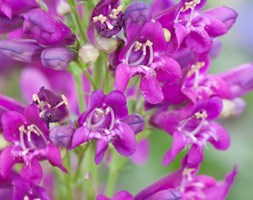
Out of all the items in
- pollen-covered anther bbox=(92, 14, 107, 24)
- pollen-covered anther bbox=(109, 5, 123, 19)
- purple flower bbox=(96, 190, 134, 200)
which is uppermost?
pollen-covered anther bbox=(109, 5, 123, 19)

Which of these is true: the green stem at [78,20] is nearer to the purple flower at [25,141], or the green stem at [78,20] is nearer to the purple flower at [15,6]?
the purple flower at [15,6]

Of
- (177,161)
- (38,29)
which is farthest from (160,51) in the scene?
(177,161)

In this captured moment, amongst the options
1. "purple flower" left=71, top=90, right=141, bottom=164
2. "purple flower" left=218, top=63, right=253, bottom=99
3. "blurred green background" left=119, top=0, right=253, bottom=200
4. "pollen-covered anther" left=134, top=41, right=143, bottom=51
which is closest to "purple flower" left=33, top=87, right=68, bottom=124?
"purple flower" left=71, top=90, right=141, bottom=164

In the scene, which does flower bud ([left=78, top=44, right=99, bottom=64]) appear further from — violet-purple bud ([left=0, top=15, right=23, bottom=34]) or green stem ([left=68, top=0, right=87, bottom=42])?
violet-purple bud ([left=0, top=15, right=23, bottom=34])

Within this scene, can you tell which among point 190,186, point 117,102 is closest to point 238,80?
point 190,186

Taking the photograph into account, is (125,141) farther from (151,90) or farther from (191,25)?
(191,25)

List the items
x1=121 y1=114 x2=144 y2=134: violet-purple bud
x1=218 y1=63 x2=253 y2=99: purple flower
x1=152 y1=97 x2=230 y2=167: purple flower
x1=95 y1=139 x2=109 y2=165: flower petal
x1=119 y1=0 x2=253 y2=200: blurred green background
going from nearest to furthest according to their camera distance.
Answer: x1=95 y1=139 x2=109 y2=165: flower petal, x1=121 y1=114 x2=144 y2=134: violet-purple bud, x1=152 y1=97 x2=230 y2=167: purple flower, x1=218 y1=63 x2=253 y2=99: purple flower, x1=119 y1=0 x2=253 y2=200: blurred green background

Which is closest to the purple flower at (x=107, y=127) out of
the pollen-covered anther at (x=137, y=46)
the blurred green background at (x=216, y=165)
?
the pollen-covered anther at (x=137, y=46)

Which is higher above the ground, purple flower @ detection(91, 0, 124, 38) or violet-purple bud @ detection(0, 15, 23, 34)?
Answer: purple flower @ detection(91, 0, 124, 38)
